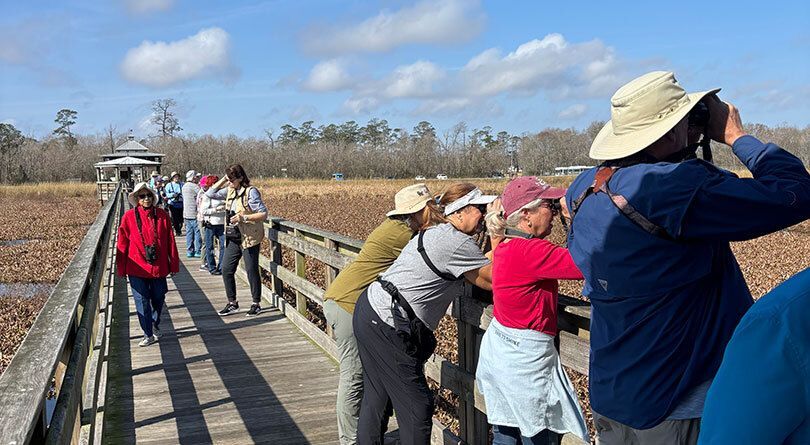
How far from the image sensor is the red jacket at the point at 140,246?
7.48 metres

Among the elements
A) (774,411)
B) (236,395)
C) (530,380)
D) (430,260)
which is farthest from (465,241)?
(236,395)

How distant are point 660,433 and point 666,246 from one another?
1.75ft

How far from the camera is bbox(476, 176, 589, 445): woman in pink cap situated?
304 centimetres

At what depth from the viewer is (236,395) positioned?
232 inches

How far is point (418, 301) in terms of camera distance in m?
3.65

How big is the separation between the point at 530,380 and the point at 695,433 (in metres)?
→ 1.00

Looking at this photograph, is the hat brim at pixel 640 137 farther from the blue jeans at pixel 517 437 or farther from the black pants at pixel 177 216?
the black pants at pixel 177 216

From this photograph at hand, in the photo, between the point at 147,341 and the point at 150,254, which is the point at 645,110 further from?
the point at 147,341

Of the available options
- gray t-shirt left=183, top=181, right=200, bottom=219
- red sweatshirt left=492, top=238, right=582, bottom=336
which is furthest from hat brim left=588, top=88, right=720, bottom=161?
gray t-shirt left=183, top=181, right=200, bottom=219

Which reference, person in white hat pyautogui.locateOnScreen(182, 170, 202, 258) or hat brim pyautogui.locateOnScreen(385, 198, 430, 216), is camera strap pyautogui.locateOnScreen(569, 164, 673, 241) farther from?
person in white hat pyautogui.locateOnScreen(182, 170, 202, 258)

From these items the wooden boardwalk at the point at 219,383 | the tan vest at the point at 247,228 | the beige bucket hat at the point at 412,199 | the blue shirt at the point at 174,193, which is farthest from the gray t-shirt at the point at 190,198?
the beige bucket hat at the point at 412,199

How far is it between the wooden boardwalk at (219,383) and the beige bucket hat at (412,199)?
1.73 m

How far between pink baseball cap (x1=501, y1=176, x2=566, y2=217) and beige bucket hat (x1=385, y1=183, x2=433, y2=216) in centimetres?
92

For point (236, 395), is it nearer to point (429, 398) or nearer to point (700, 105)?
point (429, 398)
